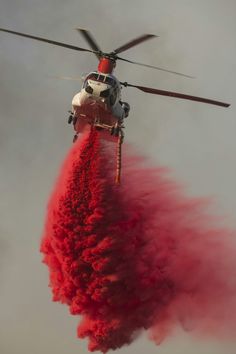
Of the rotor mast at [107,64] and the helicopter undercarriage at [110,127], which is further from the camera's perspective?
the rotor mast at [107,64]

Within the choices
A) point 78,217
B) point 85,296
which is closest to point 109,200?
point 78,217

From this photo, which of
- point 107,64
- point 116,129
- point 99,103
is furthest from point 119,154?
point 107,64

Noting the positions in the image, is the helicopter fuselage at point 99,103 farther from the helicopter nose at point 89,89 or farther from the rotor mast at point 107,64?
the rotor mast at point 107,64

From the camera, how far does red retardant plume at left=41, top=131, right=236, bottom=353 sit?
197 feet

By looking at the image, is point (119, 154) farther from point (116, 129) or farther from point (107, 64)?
point (107, 64)

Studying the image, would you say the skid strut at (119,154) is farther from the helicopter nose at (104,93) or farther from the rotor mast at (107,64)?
the rotor mast at (107,64)

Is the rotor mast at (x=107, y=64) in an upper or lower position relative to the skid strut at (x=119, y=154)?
upper

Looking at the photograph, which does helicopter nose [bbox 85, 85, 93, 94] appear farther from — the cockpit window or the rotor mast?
the rotor mast

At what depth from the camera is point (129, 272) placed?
6197 cm

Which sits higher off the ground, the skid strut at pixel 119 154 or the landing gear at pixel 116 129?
the landing gear at pixel 116 129

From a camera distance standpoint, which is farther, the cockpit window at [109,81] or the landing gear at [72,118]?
the landing gear at [72,118]

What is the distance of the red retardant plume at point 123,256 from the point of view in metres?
60.2

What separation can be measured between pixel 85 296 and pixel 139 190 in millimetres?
7210

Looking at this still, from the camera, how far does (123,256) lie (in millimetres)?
61500
